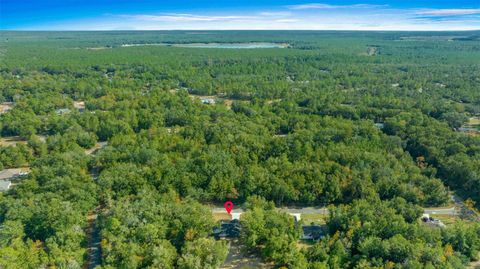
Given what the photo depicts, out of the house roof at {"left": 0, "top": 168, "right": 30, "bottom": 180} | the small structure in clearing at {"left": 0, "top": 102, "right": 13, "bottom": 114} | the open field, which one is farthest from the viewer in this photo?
the small structure in clearing at {"left": 0, "top": 102, "right": 13, "bottom": 114}

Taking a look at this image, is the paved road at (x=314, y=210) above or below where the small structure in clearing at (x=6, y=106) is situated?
below

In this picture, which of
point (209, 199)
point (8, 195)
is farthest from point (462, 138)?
point (8, 195)

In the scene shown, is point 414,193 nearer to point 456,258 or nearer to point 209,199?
point 456,258

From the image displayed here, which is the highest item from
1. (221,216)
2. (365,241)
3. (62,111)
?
(62,111)

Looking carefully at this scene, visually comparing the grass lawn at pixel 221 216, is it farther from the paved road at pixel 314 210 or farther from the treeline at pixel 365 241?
the treeline at pixel 365 241

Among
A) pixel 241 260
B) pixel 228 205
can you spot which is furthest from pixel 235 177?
pixel 241 260

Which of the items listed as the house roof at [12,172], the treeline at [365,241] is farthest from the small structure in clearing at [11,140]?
the treeline at [365,241]

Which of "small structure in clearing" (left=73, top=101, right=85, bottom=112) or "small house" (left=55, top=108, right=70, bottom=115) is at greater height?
"small house" (left=55, top=108, right=70, bottom=115)

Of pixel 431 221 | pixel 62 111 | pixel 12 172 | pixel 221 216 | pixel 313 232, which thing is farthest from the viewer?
pixel 62 111

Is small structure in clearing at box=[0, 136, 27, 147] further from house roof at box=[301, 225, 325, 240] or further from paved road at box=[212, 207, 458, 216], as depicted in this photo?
house roof at box=[301, 225, 325, 240]

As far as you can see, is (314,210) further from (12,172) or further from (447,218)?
(12,172)

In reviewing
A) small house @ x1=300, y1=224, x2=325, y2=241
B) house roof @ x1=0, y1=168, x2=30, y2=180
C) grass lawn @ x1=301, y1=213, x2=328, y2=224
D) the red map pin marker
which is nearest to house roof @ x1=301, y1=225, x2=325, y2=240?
small house @ x1=300, y1=224, x2=325, y2=241
